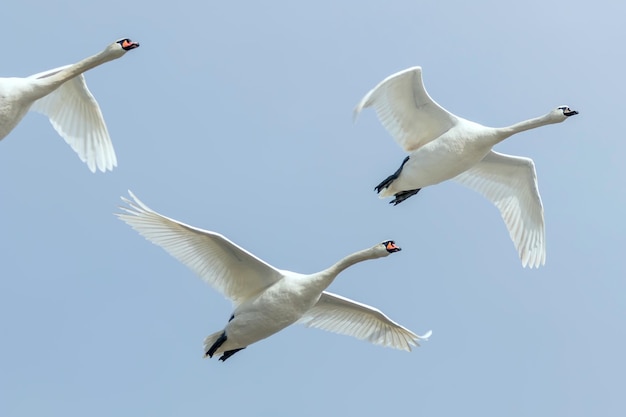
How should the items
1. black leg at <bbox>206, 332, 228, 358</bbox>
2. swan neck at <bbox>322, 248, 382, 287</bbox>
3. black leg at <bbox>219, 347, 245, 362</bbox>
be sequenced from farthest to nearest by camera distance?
black leg at <bbox>219, 347, 245, 362</bbox> < black leg at <bbox>206, 332, 228, 358</bbox> < swan neck at <bbox>322, 248, 382, 287</bbox>

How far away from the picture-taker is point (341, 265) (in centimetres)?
2652

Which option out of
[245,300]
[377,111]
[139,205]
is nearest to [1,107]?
[139,205]

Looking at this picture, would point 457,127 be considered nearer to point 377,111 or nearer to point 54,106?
point 377,111

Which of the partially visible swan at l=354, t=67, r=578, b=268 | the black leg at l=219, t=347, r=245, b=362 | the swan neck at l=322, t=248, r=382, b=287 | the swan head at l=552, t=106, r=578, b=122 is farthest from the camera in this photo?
the swan head at l=552, t=106, r=578, b=122

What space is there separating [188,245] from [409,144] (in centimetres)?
658

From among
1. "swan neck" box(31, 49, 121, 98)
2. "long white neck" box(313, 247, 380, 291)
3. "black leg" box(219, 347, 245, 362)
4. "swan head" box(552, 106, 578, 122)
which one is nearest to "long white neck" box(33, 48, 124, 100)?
"swan neck" box(31, 49, 121, 98)

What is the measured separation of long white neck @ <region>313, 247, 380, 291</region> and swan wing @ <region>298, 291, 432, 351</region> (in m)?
1.35

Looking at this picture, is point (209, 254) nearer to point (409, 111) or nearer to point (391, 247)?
point (391, 247)

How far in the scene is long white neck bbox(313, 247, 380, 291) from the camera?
85.3 ft

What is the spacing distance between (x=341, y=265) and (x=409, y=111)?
207 inches

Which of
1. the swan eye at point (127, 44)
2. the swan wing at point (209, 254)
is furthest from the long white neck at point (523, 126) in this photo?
the swan eye at point (127, 44)

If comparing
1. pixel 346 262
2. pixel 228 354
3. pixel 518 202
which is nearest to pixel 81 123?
pixel 228 354

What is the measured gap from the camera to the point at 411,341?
29.9 m

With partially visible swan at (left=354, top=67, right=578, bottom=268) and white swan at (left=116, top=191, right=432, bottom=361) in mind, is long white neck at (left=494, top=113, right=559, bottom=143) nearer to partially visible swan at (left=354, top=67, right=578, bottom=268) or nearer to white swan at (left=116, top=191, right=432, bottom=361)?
partially visible swan at (left=354, top=67, right=578, bottom=268)
